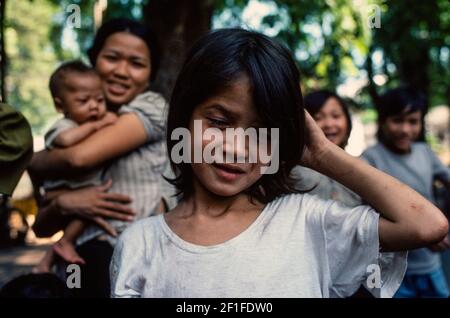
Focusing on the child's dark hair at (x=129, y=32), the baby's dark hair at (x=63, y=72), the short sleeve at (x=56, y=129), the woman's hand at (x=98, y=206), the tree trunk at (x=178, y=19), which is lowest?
the woman's hand at (x=98, y=206)

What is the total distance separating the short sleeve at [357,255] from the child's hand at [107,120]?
109 centimetres

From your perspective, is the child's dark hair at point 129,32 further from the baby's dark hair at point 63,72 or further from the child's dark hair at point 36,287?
the child's dark hair at point 36,287

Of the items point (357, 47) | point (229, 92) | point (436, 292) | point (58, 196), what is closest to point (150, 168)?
point (58, 196)

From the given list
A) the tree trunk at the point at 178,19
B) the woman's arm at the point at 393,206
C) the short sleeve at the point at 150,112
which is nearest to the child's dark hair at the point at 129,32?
the short sleeve at the point at 150,112

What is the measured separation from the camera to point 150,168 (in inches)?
86.7

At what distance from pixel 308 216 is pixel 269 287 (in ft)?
0.78

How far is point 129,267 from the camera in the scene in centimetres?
155

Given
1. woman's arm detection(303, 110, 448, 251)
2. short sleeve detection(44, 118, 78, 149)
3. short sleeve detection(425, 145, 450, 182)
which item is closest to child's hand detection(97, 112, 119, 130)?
short sleeve detection(44, 118, 78, 149)

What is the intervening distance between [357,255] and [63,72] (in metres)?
1.66

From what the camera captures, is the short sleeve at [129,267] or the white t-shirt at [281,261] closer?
the white t-shirt at [281,261]

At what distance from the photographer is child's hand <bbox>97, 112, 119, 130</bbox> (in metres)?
2.19

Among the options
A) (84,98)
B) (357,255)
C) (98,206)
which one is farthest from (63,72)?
(357,255)

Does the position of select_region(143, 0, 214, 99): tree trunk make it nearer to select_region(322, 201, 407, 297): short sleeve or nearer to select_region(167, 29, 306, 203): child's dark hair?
select_region(167, 29, 306, 203): child's dark hair

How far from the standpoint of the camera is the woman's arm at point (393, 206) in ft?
4.35
